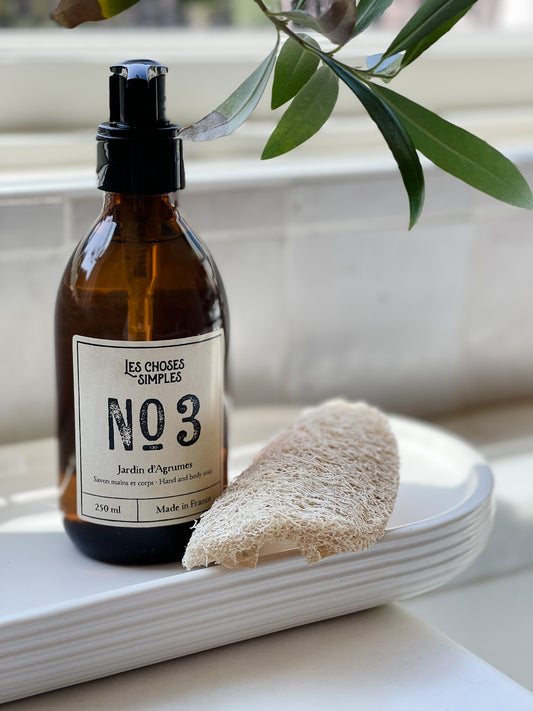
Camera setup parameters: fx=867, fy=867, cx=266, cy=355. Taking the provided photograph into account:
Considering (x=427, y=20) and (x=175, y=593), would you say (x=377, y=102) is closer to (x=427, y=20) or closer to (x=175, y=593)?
(x=427, y=20)

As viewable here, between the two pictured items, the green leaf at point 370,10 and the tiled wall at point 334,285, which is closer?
the green leaf at point 370,10

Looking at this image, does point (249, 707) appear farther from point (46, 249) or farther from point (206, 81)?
point (206, 81)

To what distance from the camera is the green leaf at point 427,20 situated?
304 mm

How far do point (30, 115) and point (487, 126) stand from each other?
0.35m

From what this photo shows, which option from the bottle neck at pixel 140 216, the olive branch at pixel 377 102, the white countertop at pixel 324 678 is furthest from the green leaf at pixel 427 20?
the white countertop at pixel 324 678

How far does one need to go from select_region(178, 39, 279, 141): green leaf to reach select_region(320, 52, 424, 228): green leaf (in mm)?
24

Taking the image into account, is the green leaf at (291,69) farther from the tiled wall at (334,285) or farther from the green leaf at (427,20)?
the tiled wall at (334,285)

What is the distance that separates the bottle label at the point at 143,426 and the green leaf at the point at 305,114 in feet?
0.27

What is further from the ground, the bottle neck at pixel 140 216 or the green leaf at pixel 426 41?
the green leaf at pixel 426 41

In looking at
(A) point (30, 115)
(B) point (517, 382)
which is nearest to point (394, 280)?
(B) point (517, 382)

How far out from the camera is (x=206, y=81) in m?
0.60

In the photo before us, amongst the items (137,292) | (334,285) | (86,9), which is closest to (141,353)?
(137,292)

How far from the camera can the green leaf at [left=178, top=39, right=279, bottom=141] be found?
0.30 m

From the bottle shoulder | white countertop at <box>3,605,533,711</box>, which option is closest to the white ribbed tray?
white countertop at <box>3,605,533,711</box>
